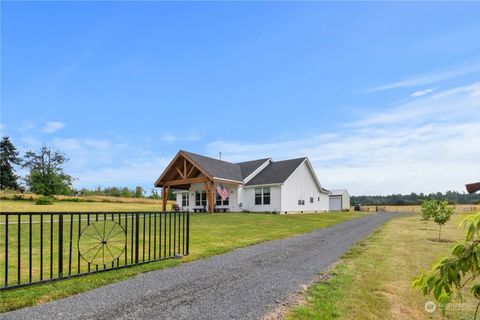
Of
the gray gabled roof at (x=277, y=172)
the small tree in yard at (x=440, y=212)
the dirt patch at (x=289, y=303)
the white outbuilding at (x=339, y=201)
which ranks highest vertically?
the gray gabled roof at (x=277, y=172)

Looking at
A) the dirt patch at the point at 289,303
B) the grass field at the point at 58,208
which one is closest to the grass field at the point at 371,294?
the dirt patch at the point at 289,303

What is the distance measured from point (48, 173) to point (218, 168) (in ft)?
130

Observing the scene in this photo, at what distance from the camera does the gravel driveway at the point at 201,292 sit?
4480 mm

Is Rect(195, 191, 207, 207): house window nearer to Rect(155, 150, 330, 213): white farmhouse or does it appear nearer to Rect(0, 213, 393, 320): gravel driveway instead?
Rect(155, 150, 330, 213): white farmhouse

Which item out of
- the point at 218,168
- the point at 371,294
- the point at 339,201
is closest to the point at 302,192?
the point at 218,168

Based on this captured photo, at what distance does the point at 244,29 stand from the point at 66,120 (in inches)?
867

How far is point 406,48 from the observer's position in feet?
36.6

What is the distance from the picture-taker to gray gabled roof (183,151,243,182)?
27969mm

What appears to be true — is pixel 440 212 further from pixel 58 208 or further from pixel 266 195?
pixel 58 208

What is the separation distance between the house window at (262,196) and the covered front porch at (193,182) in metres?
1.96

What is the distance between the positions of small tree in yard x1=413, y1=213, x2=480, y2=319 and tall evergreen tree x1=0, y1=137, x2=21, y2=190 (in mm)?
72075

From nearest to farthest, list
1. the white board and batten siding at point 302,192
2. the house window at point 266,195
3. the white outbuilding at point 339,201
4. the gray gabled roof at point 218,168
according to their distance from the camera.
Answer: the gray gabled roof at point 218,168, the house window at point 266,195, the white board and batten siding at point 302,192, the white outbuilding at point 339,201

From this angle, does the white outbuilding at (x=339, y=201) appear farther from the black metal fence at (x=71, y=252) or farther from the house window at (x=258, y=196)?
the black metal fence at (x=71, y=252)

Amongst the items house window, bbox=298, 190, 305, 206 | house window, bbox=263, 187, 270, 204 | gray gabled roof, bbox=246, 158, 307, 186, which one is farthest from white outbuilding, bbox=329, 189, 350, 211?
house window, bbox=263, 187, 270, 204
